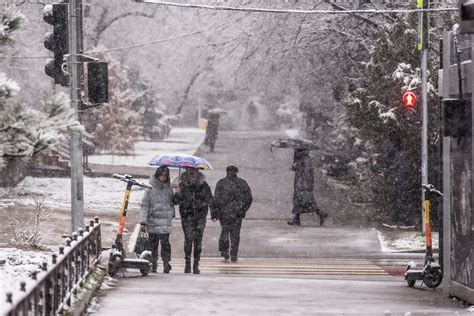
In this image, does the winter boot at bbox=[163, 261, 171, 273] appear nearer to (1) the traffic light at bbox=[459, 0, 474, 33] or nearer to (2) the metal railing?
(2) the metal railing

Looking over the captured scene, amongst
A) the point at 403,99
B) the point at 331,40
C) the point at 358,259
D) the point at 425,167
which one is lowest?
the point at 358,259

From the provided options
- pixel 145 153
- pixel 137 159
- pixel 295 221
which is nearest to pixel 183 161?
pixel 295 221

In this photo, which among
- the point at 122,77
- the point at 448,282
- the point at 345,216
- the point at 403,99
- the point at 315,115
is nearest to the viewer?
the point at 448,282

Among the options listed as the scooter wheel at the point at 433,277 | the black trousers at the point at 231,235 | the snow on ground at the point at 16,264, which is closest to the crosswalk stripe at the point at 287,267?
the black trousers at the point at 231,235

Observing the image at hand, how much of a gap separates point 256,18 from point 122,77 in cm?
1674

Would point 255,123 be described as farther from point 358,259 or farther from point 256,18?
point 358,259

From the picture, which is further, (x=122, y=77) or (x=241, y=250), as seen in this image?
(x=122, y=77)

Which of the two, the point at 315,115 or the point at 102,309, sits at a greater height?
the point at 315,115

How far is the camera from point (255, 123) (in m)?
104

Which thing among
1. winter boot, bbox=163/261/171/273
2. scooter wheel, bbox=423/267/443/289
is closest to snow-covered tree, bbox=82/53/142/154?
winter boot, bbox=163/261/171/273

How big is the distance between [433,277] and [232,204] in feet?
16.5

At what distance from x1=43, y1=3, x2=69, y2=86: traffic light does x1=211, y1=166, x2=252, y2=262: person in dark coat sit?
4419mm

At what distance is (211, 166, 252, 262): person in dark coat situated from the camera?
1842 centimetres

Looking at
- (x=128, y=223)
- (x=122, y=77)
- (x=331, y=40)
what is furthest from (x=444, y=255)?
(x=122, y=77)
